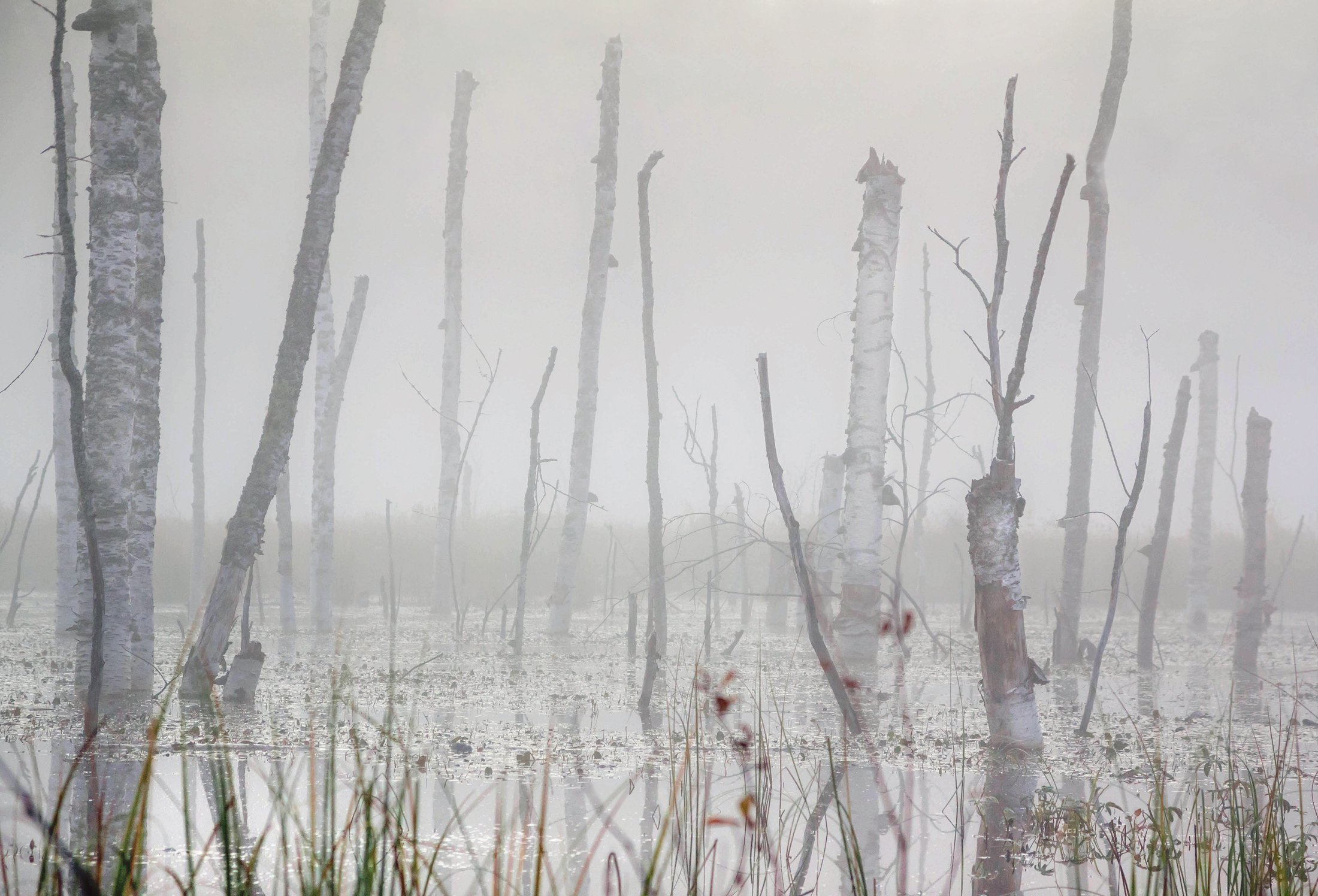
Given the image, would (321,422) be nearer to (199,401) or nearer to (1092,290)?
(199,401)

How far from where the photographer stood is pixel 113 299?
6551mm

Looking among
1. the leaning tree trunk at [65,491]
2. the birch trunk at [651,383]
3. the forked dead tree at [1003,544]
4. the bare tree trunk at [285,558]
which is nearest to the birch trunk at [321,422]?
the bare tree trunk at [285,558]

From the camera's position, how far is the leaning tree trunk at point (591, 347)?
13344mm

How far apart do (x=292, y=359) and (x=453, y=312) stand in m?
10.7

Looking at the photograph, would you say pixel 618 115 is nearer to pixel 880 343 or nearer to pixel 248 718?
pixel 880 343

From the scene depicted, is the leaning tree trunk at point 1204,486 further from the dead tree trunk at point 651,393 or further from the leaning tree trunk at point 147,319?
the leaning tree trunk at point 147,319

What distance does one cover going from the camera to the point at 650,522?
10.4m

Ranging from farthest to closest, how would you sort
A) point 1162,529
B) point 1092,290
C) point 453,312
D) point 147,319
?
point 453,312 → point 1092,290 → point 1162,529 → point 147,319

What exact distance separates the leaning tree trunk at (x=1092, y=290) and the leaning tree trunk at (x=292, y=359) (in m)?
7.89

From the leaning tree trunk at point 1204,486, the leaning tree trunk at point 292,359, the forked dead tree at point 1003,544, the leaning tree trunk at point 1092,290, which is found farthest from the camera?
the leaning tree trunk at point 1204,486

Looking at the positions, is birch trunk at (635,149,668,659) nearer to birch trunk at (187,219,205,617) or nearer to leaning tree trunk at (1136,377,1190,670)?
leaning tree trunk at (1136,377,1190,670)

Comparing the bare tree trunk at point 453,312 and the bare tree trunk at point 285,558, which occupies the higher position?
the bare tree trunk at point 453,312

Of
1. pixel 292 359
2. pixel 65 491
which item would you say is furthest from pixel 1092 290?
pixel 65 491

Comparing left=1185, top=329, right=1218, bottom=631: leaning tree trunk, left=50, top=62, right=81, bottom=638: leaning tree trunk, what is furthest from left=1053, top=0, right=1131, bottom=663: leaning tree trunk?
left=50, top=62, right=81, bottom=638: leaning tree trunk
